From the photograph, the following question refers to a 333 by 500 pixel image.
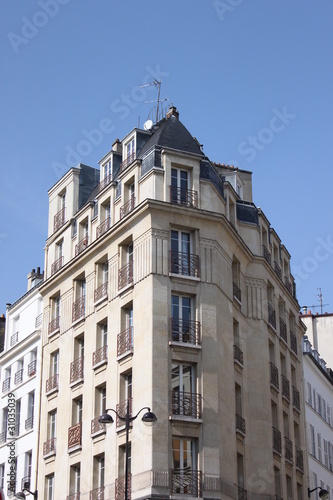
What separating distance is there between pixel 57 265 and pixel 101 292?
4.27 m

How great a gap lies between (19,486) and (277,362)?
36.3ft

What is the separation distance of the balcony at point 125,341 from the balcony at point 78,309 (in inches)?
139

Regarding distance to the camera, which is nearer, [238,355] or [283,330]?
[238,355]

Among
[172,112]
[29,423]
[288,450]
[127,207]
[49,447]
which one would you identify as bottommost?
[49,447]

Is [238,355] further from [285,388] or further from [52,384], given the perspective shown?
[52,384]

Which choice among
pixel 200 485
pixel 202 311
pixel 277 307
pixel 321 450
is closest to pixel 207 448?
pixel 200 485

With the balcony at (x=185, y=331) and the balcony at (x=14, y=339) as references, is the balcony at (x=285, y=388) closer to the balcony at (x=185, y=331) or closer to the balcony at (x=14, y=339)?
the balcony at (x=185, y=331)

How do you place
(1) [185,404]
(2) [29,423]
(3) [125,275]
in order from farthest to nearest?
(2) [29,423] < (3) [125,275] < (1) [185,404]

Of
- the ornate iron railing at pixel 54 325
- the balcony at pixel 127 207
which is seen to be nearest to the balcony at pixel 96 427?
the ornate iron railing at pixel 54 325

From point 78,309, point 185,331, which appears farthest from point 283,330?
point 185,331

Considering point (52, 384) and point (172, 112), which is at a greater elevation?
point (172, 112)

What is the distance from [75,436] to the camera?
1262 inches

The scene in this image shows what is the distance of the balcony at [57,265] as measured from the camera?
36.3 metres

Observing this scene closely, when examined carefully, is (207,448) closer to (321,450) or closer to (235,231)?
(235,231)
